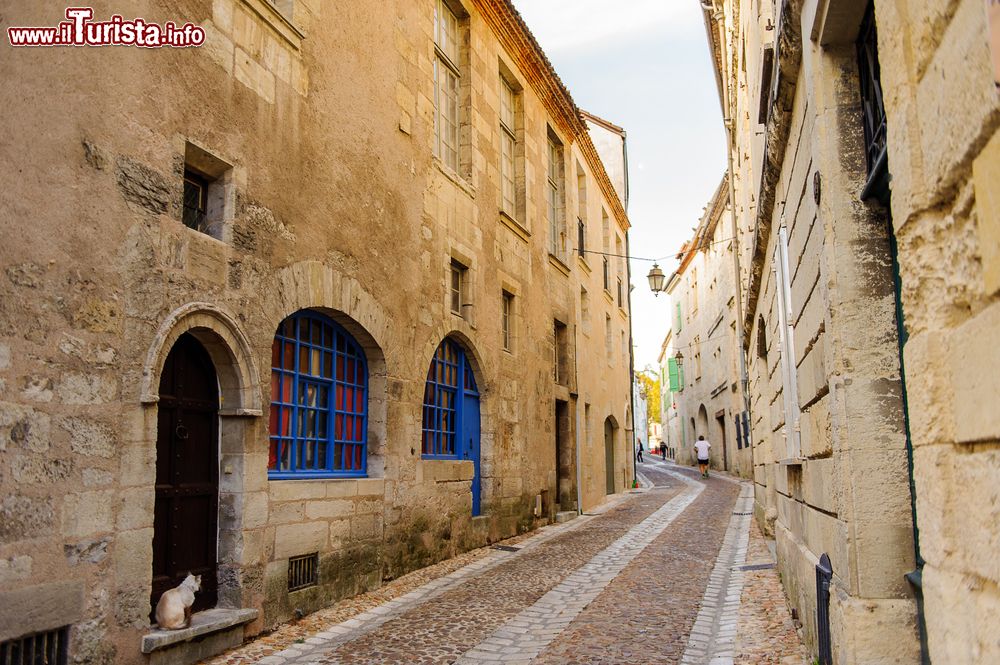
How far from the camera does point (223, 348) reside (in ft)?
18.0

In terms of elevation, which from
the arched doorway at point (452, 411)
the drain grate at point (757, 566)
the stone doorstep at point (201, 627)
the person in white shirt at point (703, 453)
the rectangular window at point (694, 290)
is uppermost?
the rectangular window at point (694, 290)

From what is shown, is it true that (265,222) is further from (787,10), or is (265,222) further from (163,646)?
(787,10)

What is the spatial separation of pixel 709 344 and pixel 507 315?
19.2 metres

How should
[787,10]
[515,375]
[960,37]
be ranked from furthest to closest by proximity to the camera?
[515,375], [787,10], [960,37]

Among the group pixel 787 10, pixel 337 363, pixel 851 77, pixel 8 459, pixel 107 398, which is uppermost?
pixel 787 10

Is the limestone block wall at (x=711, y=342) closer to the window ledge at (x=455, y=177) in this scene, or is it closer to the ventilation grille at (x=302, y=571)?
the window ledge at (x=455, y=177)

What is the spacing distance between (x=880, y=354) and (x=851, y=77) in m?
1.14

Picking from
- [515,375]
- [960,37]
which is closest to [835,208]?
[960,37]

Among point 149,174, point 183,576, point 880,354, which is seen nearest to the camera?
point 880,354

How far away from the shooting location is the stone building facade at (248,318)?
4.16m

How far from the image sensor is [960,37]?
1.50 meters

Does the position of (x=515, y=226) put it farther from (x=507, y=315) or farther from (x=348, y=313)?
(x=348, y=313)

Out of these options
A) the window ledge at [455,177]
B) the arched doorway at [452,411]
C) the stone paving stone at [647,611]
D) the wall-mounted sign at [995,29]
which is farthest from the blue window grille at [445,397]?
the wall-mounted sign at [995,29]

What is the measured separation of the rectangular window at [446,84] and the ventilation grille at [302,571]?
5.22 metres
